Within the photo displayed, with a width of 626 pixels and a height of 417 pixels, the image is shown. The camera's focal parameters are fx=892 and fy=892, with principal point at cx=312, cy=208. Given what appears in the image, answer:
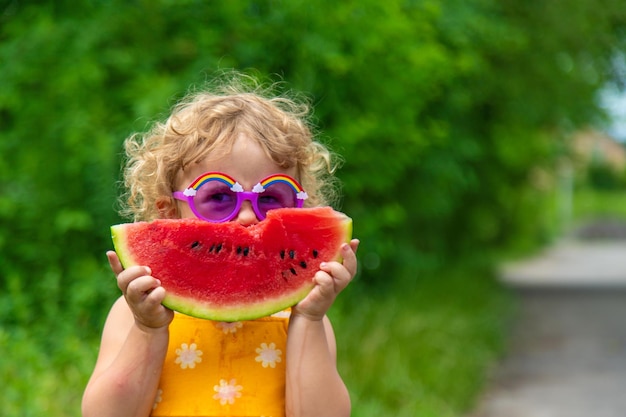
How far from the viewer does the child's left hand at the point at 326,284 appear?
6.79 ft

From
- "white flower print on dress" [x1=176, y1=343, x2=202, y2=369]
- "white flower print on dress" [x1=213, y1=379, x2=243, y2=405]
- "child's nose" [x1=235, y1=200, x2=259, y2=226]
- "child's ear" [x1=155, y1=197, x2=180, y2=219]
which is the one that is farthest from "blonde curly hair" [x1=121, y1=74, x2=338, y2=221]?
"white flower print on dress" [x1=213, y1=379, x2=243, y2=405]

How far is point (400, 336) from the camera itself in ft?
24.1

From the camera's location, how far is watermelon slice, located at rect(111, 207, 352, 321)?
7.16ft

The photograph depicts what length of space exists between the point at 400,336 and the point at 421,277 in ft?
10.4

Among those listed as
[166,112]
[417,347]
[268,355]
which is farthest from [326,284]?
[417,347]

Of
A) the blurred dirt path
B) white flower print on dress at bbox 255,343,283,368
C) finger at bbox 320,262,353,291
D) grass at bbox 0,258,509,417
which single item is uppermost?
finger at bbox 320,262,353,291

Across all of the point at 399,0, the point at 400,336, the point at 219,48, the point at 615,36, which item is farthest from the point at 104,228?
the point at 615,36

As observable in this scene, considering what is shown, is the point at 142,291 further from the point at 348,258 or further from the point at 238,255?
the point at 348,258

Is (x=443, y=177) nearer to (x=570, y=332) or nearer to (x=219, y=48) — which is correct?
(x=219, y=48)

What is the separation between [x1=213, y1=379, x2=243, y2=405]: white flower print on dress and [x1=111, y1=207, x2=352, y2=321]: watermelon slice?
16cm

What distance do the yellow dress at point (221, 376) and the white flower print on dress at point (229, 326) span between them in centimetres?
2

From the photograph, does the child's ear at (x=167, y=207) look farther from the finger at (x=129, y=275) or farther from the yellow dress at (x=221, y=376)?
the finger at (x=129, y=275)

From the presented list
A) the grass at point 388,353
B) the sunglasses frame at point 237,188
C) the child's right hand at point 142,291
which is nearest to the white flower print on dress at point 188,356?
the child's right hand at point 142,291

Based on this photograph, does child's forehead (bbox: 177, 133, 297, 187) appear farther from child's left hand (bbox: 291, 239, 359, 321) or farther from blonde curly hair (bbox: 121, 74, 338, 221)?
child's left hand (bbox: 291, 239, 359, 321)
